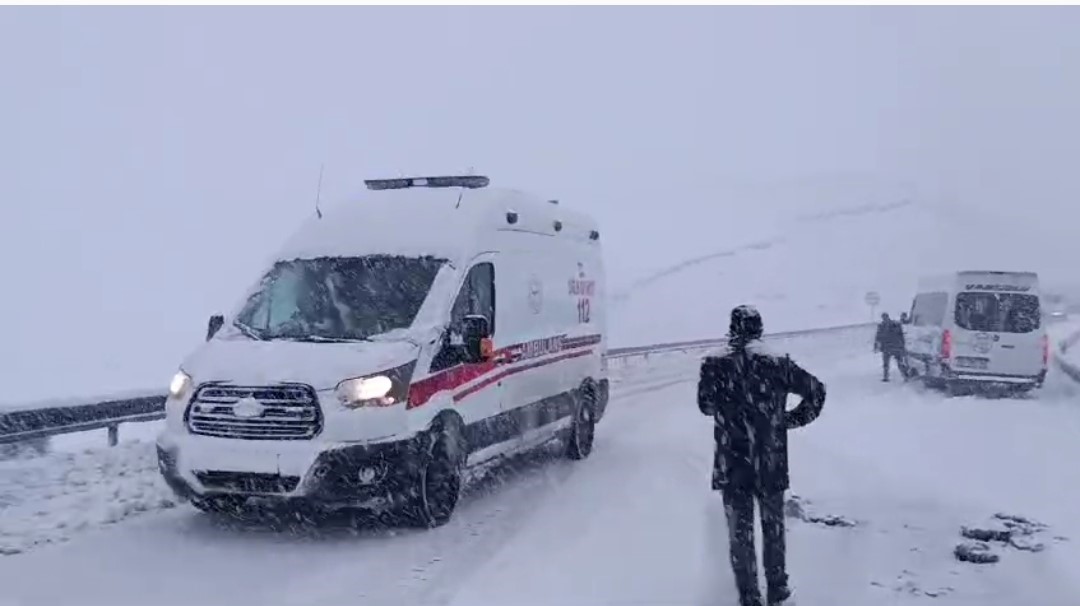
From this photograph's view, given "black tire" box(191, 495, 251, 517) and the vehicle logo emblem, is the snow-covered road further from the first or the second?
the vehicle logo emblem

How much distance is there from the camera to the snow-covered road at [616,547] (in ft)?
22.5

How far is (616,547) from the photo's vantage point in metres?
8.14

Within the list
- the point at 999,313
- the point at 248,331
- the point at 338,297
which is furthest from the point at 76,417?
the point at 999,313

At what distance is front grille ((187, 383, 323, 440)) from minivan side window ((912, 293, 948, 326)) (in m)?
16.6

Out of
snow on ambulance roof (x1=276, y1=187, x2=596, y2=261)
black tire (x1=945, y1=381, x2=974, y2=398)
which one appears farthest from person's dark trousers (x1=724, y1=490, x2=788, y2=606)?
black tire (x1=945, y1=381, x2=974, y2=398)

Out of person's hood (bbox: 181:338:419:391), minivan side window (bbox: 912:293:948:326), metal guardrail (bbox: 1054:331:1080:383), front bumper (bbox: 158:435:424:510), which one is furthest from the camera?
metal guardrail (bbox: 1054:331:1080:383)

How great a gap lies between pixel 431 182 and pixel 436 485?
12.4ft

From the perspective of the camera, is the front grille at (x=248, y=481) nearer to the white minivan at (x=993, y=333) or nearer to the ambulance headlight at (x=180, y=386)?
the ambulance headlight at (x=180, y=386)

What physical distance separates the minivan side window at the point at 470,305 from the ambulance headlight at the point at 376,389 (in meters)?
0.42

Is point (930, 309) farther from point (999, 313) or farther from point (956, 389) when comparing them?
point (999, 313)

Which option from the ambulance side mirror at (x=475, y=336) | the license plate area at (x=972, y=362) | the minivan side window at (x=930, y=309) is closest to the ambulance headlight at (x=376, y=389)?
the ambulance side mirror at (x=475, y=336)

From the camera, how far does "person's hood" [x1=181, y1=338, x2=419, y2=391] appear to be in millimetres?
8188

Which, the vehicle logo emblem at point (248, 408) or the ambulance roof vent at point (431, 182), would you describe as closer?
the vehicle logo emblem at point (248, 408)

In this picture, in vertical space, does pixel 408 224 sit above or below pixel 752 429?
above
